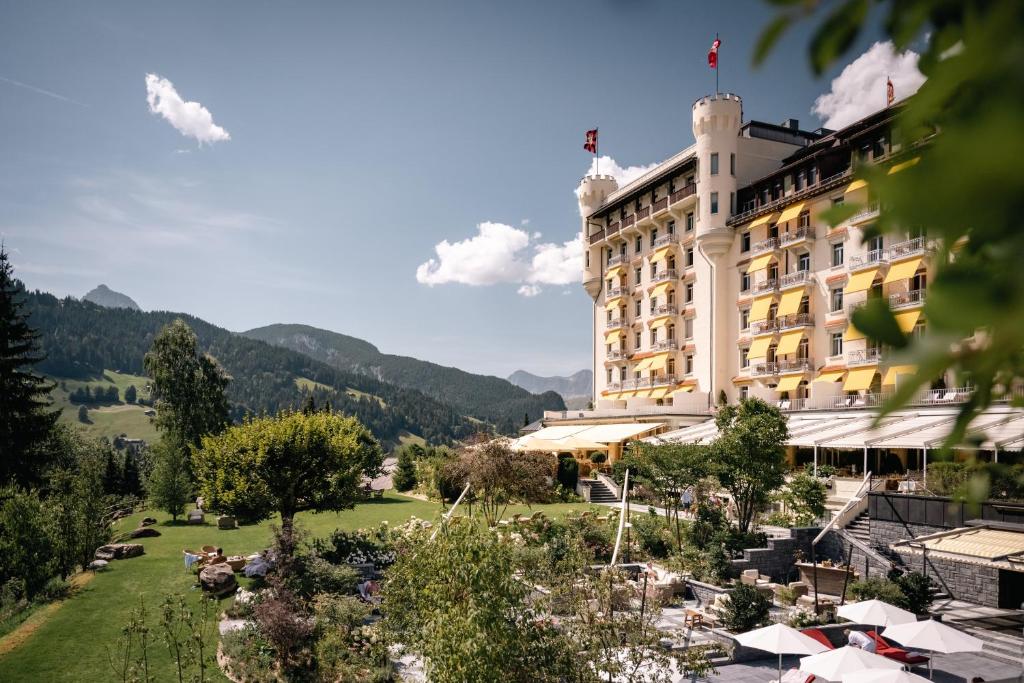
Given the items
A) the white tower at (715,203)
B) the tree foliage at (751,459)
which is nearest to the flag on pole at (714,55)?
the white tower at (715,203)

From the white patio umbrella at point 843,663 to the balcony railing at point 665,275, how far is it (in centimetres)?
3658

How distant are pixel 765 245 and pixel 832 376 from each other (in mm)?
9024

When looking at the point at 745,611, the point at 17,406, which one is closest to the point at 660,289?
the point at 745,611

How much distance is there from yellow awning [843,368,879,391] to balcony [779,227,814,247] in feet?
26.5

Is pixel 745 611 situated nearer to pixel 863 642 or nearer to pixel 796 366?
pixel 863 642

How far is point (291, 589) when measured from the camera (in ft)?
58.8

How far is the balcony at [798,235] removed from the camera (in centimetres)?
3753

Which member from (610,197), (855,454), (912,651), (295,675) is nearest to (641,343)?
(610,197)

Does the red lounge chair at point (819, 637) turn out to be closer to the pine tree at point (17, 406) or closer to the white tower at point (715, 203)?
the white tower at point (715, 203)

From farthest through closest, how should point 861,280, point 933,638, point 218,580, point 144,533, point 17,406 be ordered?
point 861,280
point 17,406
point 144,533
point 218,580
point 933,638

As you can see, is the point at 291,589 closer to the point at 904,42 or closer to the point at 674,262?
the point at 904,42

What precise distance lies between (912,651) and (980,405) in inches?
735

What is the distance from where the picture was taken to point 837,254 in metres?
36.2

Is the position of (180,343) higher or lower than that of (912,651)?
higher
